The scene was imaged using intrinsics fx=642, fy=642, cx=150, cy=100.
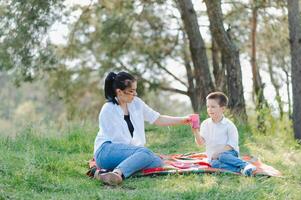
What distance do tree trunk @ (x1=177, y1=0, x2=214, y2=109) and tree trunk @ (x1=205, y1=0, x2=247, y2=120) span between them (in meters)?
1.00

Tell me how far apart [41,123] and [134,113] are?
2736mm

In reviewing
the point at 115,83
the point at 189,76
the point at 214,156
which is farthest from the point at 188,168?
the point at 189,76

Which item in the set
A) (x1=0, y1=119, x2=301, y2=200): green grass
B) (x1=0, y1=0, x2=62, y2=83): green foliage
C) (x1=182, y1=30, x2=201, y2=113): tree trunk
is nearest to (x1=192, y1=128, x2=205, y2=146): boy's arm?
(x1=0, y1=119, x2=301, y2=200): green grass

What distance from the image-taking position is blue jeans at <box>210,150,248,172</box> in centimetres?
615

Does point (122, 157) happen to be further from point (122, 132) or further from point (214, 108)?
point (214, 108)

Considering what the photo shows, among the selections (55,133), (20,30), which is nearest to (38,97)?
(20,30)

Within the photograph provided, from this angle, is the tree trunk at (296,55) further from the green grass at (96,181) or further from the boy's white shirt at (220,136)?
the boy's white shirt at (220,136)

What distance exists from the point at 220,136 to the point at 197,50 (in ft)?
18.9

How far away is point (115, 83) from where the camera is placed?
20.5ft

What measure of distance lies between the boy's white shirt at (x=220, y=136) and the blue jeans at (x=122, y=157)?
0.64m

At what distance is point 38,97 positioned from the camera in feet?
161

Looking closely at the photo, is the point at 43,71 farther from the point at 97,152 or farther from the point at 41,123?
the point at 97,152

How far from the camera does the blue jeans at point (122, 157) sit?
5.94 meters

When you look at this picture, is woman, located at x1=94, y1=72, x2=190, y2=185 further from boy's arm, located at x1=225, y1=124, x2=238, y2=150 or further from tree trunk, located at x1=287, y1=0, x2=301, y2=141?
tree trunk, located at x1=287, y1=0, x2=301, y2=141
